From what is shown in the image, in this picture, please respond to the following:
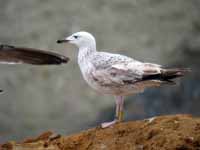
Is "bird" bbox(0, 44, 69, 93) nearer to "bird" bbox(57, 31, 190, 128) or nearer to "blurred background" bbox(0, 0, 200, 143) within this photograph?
"bird" bbox(57, 31, 190, 128)

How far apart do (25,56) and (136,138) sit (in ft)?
4.06

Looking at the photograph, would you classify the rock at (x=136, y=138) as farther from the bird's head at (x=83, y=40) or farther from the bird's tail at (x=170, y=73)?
the bird's head at (x=83, y=40)

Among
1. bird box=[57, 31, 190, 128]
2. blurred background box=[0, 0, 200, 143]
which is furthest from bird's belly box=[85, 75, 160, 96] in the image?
blurred background box=[0, 0, 200, 143]

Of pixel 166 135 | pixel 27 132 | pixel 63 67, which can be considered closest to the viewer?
pixel 166 135

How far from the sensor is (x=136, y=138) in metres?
5.18

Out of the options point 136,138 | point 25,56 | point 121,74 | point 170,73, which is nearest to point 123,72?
point 121,74

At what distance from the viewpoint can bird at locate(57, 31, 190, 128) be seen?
213 inches

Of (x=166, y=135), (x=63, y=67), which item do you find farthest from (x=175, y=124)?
(x=63, y=67)

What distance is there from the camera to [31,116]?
36.0 ft

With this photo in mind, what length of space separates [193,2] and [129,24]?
2.86 ft

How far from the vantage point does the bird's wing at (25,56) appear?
19.7ft

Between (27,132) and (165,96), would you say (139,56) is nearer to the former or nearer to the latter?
(165,96)

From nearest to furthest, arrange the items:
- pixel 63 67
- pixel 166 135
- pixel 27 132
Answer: pixel 166 135, pixel 27 132, pixel 63 67

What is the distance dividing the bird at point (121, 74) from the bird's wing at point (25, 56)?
325mm
